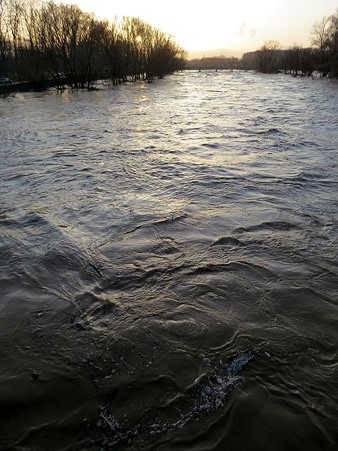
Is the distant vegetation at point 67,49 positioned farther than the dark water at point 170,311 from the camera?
Yes

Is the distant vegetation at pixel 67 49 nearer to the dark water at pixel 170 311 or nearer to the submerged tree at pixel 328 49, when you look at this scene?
the submerged tree at pixel 328 49

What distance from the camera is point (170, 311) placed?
3.79 meters

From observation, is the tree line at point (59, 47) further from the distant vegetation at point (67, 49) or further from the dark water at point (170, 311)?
the dark water at point (170, 311)

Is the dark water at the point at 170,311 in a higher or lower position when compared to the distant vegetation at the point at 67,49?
lower

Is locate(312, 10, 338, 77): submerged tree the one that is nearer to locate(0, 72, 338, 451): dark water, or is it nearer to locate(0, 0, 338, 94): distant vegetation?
locate(0, 0, 338, 94): distant vegetation

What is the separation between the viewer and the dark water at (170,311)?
2617 mm

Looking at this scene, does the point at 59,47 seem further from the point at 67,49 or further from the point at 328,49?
the point at 328,49

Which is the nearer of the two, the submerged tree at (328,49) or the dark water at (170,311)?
the dark water at (170,311)

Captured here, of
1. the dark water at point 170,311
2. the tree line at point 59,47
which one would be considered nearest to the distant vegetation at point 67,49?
the tree line at point 59,47

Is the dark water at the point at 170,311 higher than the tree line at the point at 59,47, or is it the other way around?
the tree line at the point at 59,47

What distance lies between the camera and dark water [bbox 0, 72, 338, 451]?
8.59 ft

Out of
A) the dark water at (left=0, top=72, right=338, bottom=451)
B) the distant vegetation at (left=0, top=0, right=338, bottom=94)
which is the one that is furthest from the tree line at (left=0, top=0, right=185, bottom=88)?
the dark water at (left=0, top=72, right=338, bottom=451)

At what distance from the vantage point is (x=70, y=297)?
402cm

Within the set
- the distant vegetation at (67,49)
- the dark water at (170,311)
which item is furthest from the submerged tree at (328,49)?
the dark water at (170,311)
